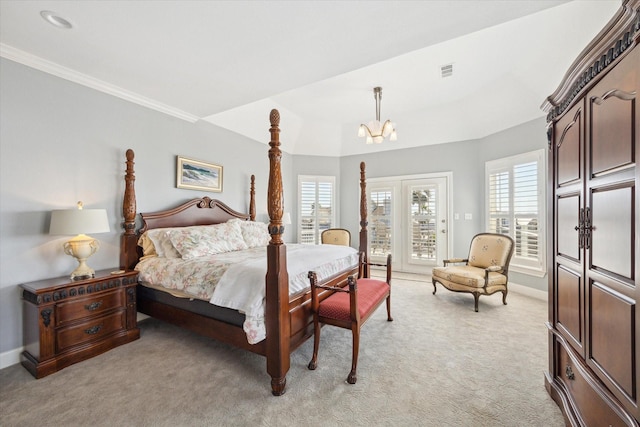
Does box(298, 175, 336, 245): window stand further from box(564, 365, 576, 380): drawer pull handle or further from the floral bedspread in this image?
box(564, 365, 576, 380): drawer pull handle

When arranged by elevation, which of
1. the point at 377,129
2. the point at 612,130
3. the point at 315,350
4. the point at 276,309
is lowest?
the point at 315,350

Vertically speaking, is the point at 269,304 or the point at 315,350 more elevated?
the point at 269,304

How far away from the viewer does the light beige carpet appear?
5.55 ft

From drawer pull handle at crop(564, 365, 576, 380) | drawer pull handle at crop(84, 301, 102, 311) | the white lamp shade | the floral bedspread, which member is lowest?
drawer pull handle at crop(564, 365, 576, 380)

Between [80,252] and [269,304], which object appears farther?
[80,252]

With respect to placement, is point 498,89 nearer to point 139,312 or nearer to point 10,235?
Result: point 139,312

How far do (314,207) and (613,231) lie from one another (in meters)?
5.22

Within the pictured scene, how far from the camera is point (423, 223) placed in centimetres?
559

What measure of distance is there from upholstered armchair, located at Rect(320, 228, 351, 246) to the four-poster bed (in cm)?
185

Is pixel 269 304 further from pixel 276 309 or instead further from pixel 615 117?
pixel 615 117

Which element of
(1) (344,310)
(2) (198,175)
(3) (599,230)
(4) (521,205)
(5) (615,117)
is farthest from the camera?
(4) (521,205)

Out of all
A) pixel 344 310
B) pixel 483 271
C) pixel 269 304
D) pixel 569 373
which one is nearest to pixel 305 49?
pixel 269 304

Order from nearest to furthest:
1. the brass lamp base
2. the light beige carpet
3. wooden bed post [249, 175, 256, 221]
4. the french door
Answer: the light beige carpet < the brass lamp base < wooden bed post [249, 175, 256, 221] < the french door

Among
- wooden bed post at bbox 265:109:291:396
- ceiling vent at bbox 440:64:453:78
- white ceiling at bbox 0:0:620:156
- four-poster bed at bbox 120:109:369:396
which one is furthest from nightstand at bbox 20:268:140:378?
ceiling vent at bbox 440:64:453:78
